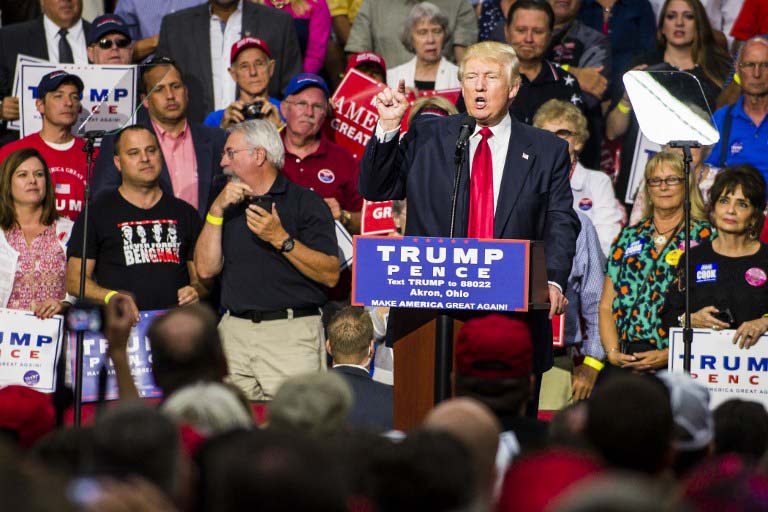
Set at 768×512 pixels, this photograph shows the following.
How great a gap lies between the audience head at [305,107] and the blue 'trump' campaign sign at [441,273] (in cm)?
395

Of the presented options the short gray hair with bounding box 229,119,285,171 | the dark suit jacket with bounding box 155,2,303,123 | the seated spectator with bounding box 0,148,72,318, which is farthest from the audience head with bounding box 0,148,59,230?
the dark suit jacket with bounding box 155,2,303,123

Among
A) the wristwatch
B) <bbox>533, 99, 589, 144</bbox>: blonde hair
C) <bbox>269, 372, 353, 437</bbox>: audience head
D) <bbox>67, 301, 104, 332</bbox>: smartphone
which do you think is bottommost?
<bbox>269, 372, 353, 437</bbox>: audience head

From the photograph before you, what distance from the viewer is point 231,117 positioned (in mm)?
8758

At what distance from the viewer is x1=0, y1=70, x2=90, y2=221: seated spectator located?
823 centimetres

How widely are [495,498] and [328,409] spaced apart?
513 millimetres

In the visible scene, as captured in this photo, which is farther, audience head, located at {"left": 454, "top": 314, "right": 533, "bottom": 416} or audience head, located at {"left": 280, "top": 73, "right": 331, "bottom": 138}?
audience head, located at {"left": 280, "top": 73, "right": 331, "bottom": 138}

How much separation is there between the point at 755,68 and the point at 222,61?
12.4 ft

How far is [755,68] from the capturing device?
8711 millimetres

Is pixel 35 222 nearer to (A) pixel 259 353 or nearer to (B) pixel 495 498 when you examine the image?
(A) pixel 259 353

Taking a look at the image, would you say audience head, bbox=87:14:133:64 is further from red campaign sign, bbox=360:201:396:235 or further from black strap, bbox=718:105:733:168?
black strap, bbox=718:105:733:168

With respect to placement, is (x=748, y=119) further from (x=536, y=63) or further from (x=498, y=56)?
(x=498, y=56)

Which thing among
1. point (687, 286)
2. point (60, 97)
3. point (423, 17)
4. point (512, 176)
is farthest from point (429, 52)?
point (512, 176)

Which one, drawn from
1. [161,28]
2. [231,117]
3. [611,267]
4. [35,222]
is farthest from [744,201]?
[161,28]

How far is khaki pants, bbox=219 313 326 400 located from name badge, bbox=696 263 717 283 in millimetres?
2199
